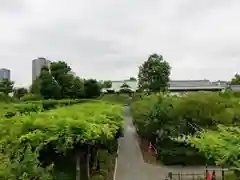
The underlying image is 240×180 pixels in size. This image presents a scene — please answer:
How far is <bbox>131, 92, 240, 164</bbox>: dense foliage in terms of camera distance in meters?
22.8

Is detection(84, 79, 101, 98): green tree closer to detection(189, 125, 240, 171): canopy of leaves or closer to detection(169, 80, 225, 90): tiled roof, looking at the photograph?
detection(169, 80, 225, 90): tiled roof

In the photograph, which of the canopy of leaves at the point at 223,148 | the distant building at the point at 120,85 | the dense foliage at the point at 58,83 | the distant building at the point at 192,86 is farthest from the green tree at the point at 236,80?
the canopy of leaves at the point at 223,148

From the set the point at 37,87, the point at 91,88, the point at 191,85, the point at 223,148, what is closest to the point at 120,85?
the point at 191,85

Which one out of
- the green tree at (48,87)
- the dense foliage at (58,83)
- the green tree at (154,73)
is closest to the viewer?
the green tree at (48,87)

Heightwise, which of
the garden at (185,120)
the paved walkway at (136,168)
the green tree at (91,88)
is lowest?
the paved walkway at (136,168)

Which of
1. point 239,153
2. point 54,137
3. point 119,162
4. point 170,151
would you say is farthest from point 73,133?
point 170,151

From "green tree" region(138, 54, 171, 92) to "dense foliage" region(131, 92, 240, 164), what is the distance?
17.3 meters

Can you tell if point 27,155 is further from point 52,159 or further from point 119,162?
point 119,162

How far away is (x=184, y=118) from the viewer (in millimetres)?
24094

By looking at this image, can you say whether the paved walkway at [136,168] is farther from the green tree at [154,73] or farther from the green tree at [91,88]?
the green tree at [91,88]

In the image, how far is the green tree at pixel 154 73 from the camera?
43.3 m

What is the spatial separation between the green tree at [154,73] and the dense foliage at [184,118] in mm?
17280

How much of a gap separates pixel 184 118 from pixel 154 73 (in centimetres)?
2006

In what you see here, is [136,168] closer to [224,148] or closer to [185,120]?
[185,120]
